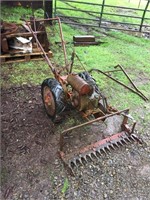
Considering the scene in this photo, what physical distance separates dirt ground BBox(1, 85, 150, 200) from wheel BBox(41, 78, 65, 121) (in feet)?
0.71

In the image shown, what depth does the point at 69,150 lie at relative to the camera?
3328mm

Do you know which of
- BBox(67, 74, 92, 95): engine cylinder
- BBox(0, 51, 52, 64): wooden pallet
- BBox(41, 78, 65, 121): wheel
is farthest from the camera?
BBox(0, 51, 52, 64): wooden pallet

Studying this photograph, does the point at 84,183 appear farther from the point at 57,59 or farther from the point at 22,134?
the point at 57,59

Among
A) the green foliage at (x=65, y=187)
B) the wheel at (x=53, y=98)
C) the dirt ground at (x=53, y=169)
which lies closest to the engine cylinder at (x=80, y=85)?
the wheel at (x=53, y=98)

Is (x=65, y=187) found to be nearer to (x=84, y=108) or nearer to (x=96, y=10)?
(x=84, y=108)

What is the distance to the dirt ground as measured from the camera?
2816 mm

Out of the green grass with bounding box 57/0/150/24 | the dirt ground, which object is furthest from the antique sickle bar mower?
the green grass with bounding box 57/0/150/24

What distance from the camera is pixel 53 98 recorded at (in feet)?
11.3

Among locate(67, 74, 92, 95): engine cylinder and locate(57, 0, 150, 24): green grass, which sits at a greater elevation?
locate(67, 74, 92, 95): engine cylinder

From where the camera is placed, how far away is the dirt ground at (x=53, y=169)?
2816 mm

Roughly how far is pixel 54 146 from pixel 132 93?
6.62 ft

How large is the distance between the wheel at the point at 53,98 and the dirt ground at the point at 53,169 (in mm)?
218

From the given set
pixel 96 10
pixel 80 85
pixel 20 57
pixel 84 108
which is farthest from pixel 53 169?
pixel 96 10

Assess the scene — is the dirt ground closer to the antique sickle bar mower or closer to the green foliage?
the green foliage
